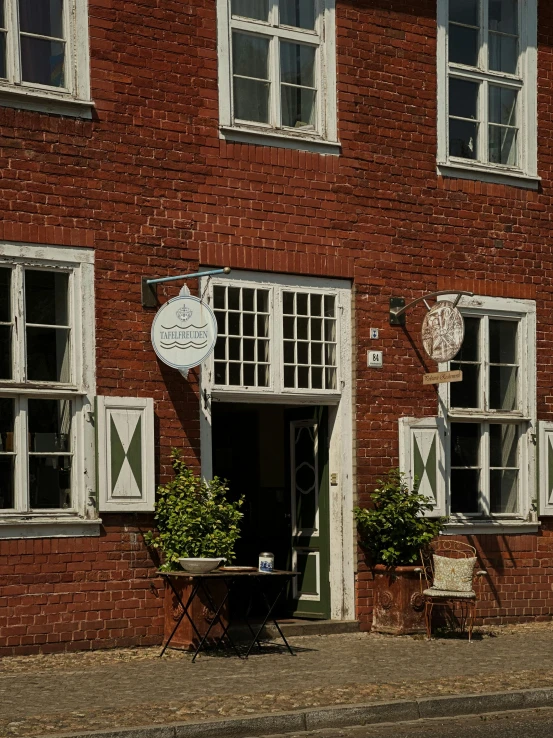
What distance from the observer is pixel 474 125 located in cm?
1599

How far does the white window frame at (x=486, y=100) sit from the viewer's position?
51.2 feet

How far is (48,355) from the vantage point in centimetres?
1284

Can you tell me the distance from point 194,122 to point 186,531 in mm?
3882

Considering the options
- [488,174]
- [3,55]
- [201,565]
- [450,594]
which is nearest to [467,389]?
[488,174]

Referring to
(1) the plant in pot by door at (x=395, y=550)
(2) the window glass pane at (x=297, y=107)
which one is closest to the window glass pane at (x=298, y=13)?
(2) the window glass pane at (x=297, y=107)

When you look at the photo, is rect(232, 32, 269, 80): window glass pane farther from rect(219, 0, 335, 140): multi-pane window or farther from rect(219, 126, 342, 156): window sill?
rect(219, 126, 342, 156): window sill

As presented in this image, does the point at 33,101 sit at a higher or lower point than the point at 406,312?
higher

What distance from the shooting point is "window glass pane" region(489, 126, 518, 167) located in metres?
16.2

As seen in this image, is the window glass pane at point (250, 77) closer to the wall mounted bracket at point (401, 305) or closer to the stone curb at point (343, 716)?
the wall mounted bracket at point (401, 305)

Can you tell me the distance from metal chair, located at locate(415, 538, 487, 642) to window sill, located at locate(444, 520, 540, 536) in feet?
0.48

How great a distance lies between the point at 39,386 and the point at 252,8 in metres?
4.47

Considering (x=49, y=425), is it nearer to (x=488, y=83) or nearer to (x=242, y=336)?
(x=242, y=336)

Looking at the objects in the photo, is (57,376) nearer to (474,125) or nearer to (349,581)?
(349,581)

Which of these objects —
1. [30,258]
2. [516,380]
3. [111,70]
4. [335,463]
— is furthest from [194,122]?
[516,380]
